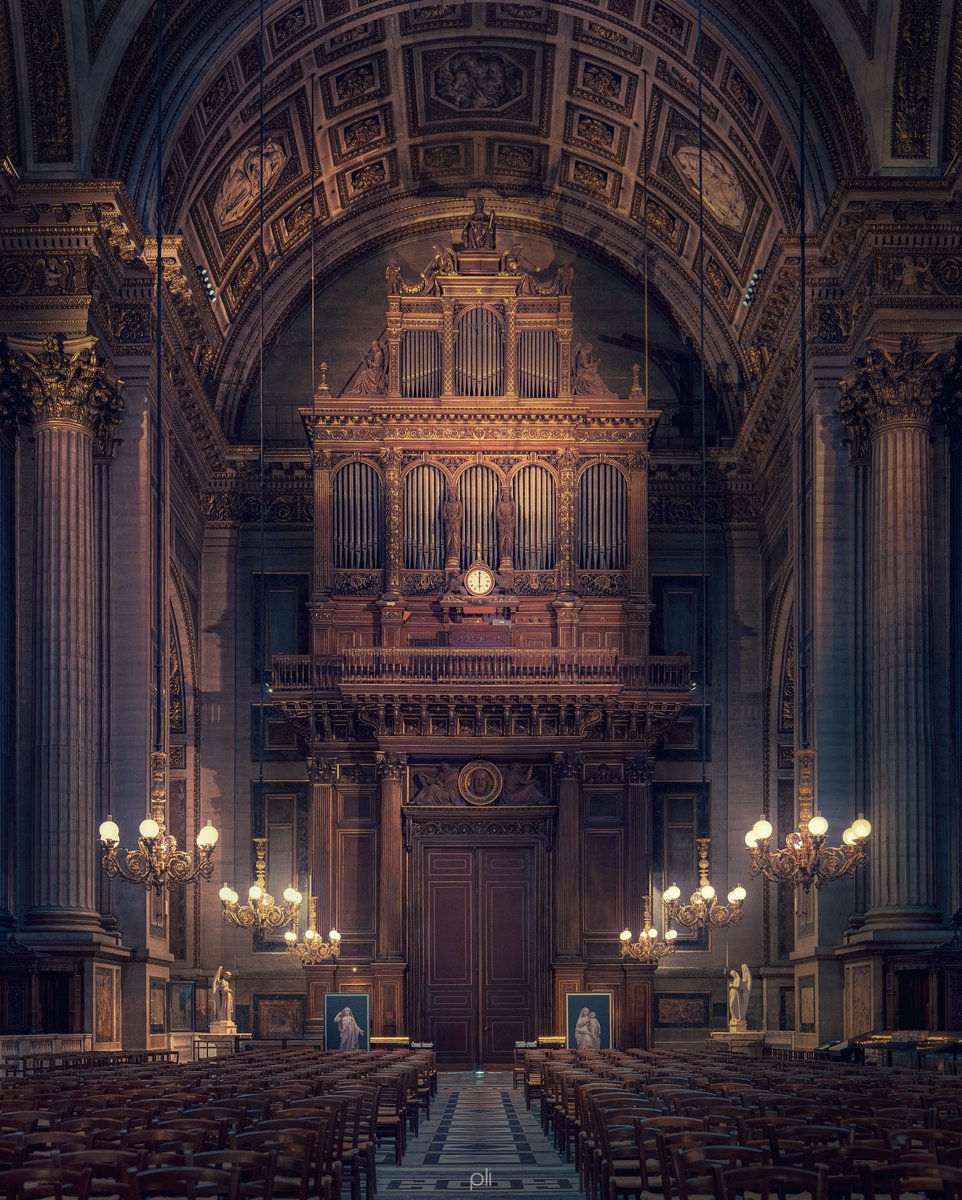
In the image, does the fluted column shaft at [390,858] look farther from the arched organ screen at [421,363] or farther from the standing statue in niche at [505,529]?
the arched organ screen at [421,363]

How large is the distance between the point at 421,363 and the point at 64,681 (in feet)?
40.4

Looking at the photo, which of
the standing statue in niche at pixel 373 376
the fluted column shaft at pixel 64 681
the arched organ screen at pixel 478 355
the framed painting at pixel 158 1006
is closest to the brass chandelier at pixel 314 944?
the framed painting at pixel 158 1006

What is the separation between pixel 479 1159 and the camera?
18047mm

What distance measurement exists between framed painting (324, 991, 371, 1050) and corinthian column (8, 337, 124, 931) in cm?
680

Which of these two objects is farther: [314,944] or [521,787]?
[521,787]

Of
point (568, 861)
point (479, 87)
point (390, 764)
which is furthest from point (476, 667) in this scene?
point (479, 87)

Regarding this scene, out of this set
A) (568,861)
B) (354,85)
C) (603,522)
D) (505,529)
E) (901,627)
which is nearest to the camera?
(901,627)

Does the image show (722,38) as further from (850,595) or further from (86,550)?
(86,550)

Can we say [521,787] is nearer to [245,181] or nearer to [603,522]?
[603,522]

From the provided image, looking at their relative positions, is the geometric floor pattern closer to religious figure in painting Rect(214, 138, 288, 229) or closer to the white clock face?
the white clock face

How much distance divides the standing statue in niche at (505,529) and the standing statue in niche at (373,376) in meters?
2.95

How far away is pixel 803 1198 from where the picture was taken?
11.2 metres

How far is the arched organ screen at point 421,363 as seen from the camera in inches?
1439

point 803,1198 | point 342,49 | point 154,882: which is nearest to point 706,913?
point 154,882
